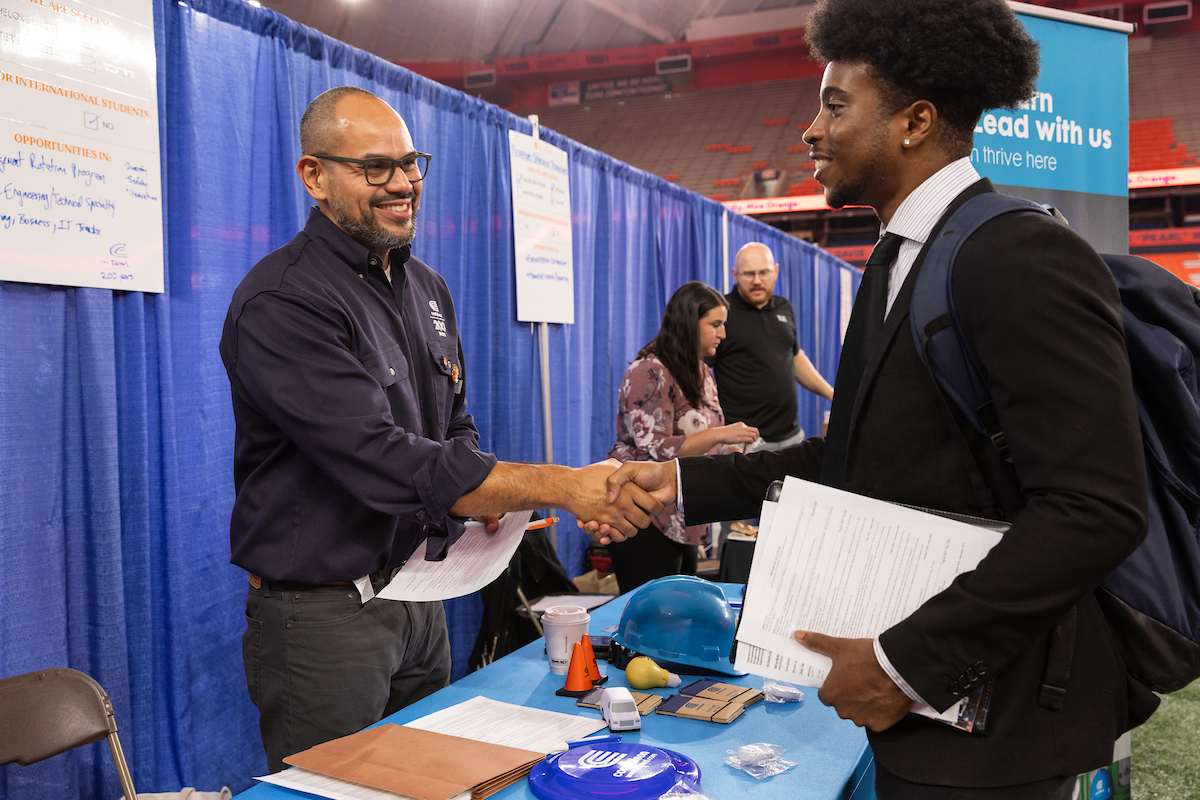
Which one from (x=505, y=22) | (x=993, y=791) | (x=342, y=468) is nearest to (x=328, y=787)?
(x=342, y=468)

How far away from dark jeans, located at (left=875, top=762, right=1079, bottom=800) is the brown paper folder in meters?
0.49

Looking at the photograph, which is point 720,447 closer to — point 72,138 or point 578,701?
point 578,701

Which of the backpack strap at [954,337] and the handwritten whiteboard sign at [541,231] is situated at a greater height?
the handwritten whiteboard sign at [541,231]

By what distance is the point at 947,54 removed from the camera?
920 millimetres

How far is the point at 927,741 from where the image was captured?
83cm

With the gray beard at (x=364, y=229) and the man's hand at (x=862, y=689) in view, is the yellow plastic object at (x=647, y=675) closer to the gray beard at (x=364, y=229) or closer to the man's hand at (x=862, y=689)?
the man's hand at (x=862, y=689)

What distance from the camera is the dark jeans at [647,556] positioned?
291cm

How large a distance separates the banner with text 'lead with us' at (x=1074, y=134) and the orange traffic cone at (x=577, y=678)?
187 cm

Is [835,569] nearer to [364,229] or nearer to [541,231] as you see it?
[364,229]

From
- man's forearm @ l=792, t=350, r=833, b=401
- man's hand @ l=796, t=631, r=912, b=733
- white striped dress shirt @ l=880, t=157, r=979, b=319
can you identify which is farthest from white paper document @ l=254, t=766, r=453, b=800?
man's forearm @ l=792, t=350, r=833, b=401

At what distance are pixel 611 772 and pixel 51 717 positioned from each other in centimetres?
110

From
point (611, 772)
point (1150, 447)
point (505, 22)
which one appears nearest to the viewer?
point (1150, 447)

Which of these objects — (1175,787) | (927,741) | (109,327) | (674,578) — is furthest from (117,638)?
(1175,787)

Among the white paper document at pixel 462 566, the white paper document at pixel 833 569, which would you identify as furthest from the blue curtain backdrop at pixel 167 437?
the white paper document at pixel 833 569
